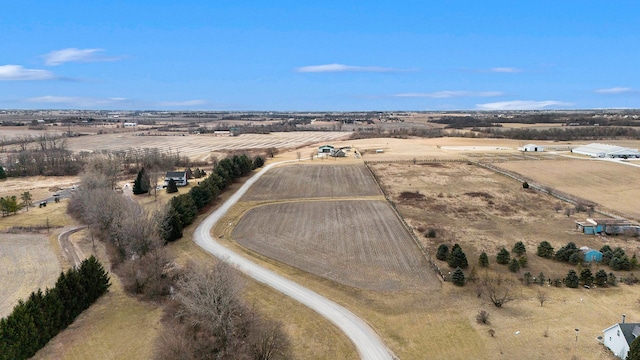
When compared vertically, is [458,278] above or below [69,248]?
above

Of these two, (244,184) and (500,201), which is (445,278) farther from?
(244,184)

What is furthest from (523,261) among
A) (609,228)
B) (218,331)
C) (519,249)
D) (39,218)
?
(39,218)

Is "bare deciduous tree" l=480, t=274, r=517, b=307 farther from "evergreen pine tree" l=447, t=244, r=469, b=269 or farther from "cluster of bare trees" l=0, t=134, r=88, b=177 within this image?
"cluster of bare trees" l=0, t=134, r=88, b=177

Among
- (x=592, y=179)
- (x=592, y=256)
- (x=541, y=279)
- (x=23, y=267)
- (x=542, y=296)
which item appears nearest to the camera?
(x=542, y=296)

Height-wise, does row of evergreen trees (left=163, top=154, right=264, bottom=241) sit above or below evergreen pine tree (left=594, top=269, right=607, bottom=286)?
above

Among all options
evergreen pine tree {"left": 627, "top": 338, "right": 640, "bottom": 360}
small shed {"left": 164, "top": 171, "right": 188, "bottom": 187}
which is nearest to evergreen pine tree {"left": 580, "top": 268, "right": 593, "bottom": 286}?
evergreen pine tree {"left": 627, "top": 338, "right": 640, "bottom": 360}

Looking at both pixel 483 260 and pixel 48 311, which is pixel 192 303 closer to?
pixel 48 311
